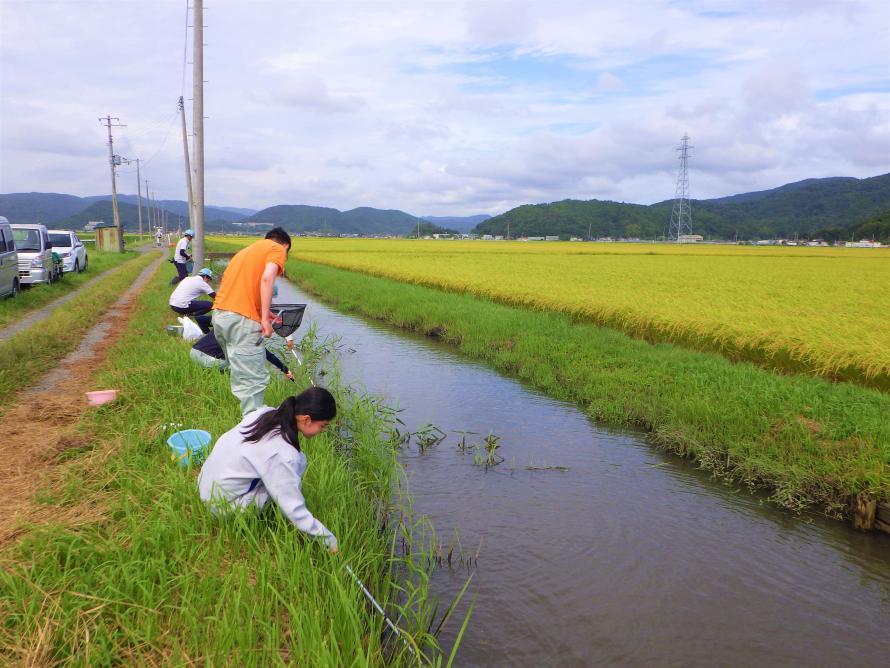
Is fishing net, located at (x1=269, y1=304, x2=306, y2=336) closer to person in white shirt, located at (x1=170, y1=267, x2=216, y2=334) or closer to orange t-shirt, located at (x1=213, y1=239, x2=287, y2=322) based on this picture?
orange t-shirt, located at (x1=213, y1=239, x2=287, y2=322)

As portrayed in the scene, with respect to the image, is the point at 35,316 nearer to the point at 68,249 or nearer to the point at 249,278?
the point at 249,278

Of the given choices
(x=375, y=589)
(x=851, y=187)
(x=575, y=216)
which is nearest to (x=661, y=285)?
(x=375, y=589)

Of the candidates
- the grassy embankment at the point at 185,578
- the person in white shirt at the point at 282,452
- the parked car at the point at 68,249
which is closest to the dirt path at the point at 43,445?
the grassy embankment at the point at 185,578

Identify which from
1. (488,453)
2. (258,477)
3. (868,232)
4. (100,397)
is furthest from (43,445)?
(868,232)

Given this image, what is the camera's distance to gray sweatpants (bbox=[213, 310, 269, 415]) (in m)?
4.52

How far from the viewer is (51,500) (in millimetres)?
3617

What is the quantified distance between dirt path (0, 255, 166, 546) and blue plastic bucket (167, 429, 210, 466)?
18.8 inches

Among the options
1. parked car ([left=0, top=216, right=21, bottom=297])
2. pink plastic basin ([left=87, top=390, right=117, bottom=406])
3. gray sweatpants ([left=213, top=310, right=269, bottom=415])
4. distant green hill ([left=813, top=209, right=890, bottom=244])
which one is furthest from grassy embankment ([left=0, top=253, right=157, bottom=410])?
distant green hill ([left=813, top=209, right=890, bottom=244])

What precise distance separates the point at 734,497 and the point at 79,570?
510 centimetres

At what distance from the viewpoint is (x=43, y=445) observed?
4551 mm

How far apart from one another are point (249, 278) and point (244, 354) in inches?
23.4

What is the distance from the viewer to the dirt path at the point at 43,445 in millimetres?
3426

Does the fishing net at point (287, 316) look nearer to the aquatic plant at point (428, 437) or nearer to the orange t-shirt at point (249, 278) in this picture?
the orange t-shirt at point (249, 278)

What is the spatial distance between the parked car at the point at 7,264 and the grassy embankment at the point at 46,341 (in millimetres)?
1222
